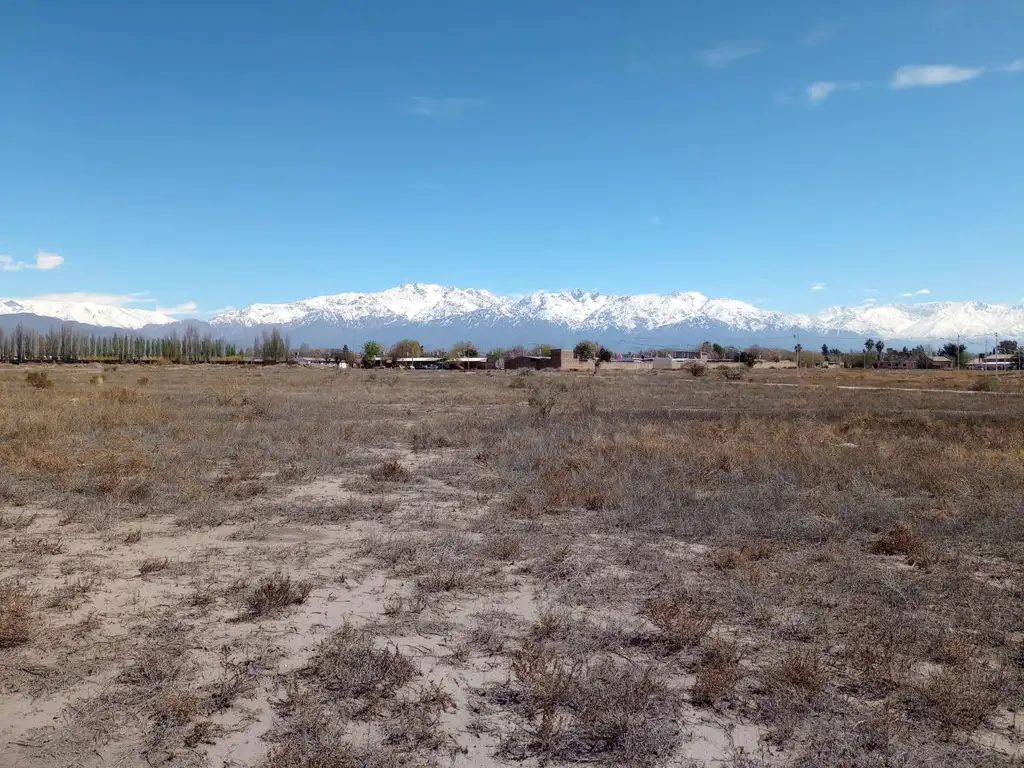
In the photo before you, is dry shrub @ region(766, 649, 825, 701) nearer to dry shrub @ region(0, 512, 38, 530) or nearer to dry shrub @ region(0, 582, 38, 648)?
dry shrub @ region(0, 582, 38, 648)

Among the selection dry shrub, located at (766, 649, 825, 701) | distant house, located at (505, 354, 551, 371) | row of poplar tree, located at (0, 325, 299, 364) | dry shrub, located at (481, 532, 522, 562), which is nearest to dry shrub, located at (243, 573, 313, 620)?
dry shrub, located at (481, 532, 522, 562)

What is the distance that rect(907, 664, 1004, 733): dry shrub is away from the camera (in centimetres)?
484

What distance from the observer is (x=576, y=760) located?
4.45m

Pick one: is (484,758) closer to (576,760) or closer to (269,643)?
(576,760)

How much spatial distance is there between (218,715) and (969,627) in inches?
260

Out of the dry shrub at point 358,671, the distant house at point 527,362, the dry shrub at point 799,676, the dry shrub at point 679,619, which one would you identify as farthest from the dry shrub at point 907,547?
the distant house at point 527,362

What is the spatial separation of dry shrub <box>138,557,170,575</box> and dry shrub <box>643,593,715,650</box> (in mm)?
5520

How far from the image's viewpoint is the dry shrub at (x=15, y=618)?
19.1 ft

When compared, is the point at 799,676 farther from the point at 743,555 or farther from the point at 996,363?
the point at 996,363

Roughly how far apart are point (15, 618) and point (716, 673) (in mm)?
5937

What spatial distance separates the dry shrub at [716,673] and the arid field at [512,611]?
3 centimetres

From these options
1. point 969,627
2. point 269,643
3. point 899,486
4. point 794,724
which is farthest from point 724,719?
point 899,486

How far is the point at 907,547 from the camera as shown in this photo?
29.5 feet

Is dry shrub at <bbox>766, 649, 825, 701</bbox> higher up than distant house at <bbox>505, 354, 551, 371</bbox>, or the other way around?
distant house at <bbox>505, 354, 551, 371</bbox>
